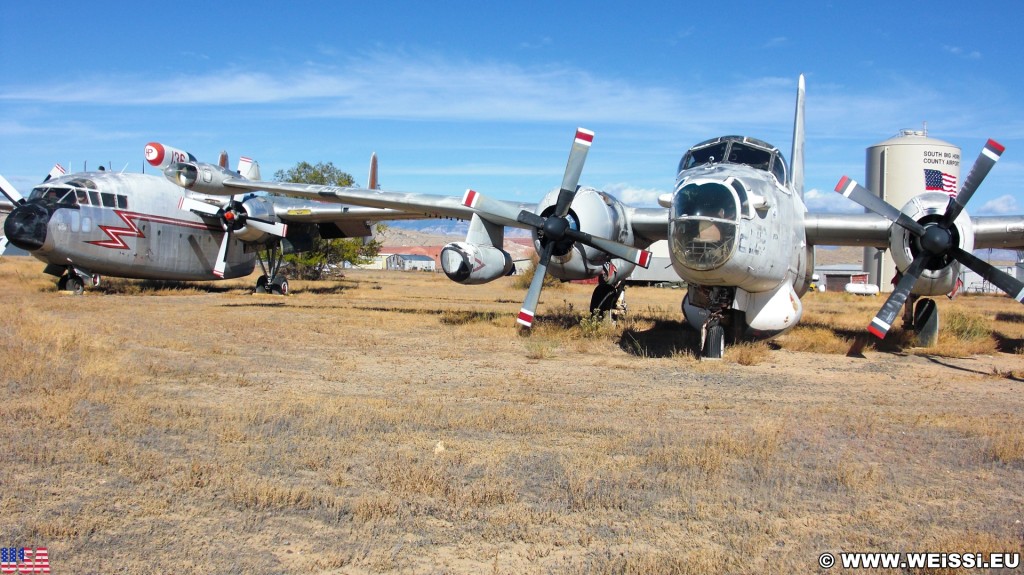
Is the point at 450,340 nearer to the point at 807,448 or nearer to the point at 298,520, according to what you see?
the point at 807,448

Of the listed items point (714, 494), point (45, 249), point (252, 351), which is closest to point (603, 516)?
point (714, 494)

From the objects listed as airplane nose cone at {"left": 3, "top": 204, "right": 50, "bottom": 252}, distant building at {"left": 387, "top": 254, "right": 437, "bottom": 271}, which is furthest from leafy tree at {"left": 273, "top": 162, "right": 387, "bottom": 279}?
distant building at {"left": 387, "top": 254, "right": 437, "bottom": 271}

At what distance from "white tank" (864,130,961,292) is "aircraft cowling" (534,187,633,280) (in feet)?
67.7

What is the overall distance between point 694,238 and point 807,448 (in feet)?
16.2

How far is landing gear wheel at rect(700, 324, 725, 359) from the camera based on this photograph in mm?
13125

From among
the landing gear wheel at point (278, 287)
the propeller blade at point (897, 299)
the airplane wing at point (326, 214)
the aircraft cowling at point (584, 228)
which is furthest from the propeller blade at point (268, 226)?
the propeller blade at point (897, 299)

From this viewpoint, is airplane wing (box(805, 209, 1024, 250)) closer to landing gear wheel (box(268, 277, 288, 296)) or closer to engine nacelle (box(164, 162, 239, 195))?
engine nacelle (box(164, 162, 239, 195))

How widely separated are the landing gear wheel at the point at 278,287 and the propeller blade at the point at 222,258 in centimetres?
219

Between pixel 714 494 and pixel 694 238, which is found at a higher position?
pixel 694 238

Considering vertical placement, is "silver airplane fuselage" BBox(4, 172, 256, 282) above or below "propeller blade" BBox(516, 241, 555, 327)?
above

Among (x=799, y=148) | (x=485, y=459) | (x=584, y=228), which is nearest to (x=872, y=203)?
(x=799, y=148)

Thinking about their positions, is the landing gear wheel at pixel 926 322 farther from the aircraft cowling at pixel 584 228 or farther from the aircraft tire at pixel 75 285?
the aircraft tire at pixel 75 285

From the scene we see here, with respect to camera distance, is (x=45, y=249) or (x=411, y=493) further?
(x=45, y=249)

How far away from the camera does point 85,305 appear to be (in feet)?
63.1
